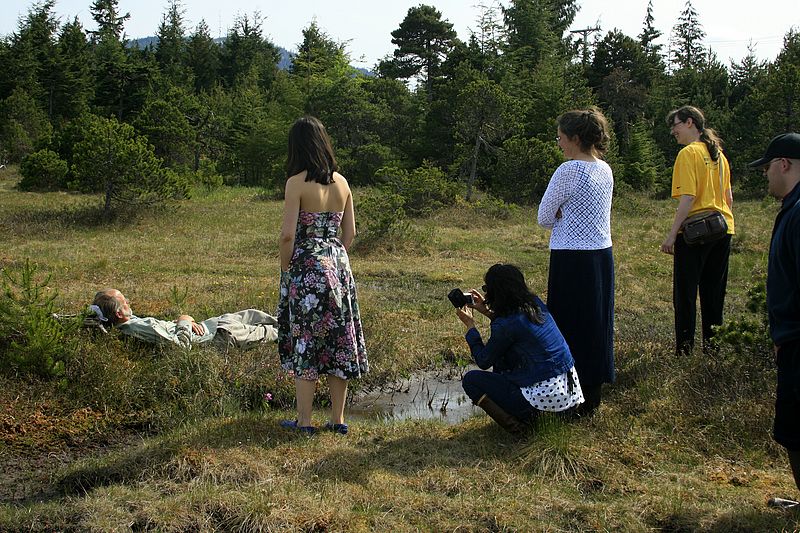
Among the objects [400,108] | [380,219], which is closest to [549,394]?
[380,219]

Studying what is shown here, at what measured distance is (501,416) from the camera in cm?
454

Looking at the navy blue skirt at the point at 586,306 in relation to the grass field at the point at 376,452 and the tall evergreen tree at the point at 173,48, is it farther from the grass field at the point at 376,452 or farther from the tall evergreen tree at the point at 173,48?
the tall evergreen tree at the point at 173,48

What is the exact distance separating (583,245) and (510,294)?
539 millimetres

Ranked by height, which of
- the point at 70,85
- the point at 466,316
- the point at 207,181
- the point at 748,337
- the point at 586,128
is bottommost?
the point at 748,337

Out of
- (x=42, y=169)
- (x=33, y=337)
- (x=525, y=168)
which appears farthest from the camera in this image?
(x=525, y=168)

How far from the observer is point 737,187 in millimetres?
25969

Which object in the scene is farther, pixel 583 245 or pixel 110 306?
pixel 110 306

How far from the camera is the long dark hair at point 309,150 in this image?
453cm

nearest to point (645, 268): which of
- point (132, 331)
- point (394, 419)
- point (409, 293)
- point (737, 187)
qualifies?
point (409, 293)

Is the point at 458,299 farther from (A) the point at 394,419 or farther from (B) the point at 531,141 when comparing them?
(B) the point at 531,141

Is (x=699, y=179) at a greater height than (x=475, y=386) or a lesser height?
greater

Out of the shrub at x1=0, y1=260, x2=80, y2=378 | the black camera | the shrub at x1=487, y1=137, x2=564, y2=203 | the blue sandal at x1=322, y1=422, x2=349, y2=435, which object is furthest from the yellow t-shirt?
the shrub at x1=487, y1=137, x2=564, y2=203

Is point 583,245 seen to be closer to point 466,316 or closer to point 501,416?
point 466,316

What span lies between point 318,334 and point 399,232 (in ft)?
29.8
